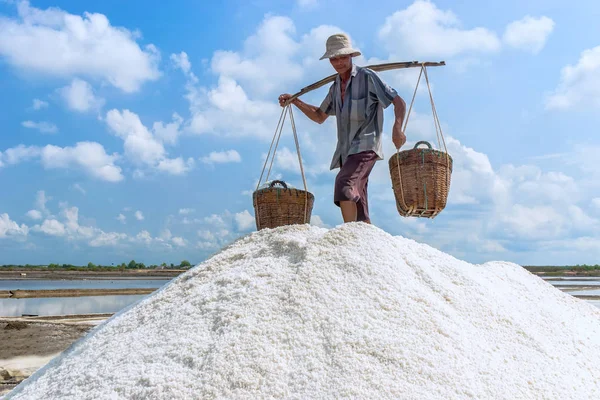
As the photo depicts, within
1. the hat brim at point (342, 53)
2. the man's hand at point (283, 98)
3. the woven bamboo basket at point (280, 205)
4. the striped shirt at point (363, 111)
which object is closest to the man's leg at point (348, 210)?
the striped shirt at point (363, 111)

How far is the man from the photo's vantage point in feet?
9.01

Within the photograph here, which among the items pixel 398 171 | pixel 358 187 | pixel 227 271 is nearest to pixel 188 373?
pixel 227 271

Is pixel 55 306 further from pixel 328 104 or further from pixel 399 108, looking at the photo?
pixel 399 108

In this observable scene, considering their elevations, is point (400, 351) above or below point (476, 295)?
below

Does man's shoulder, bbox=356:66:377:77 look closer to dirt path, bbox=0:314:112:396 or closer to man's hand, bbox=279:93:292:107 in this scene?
man's hand, bbox=279:93:292:107

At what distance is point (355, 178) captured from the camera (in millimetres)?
2732

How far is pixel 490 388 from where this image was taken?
73.8 inches

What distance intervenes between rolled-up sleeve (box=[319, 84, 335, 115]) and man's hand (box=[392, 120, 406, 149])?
18.2 inches

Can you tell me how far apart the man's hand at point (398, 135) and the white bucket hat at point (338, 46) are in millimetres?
494

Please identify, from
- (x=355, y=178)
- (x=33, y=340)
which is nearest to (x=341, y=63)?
(x=355, y=178)

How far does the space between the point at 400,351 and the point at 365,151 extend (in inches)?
49.7

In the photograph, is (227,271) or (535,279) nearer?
(227,271)

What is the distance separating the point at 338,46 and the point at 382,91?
39cm

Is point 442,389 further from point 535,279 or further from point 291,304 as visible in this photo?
point 535,279
